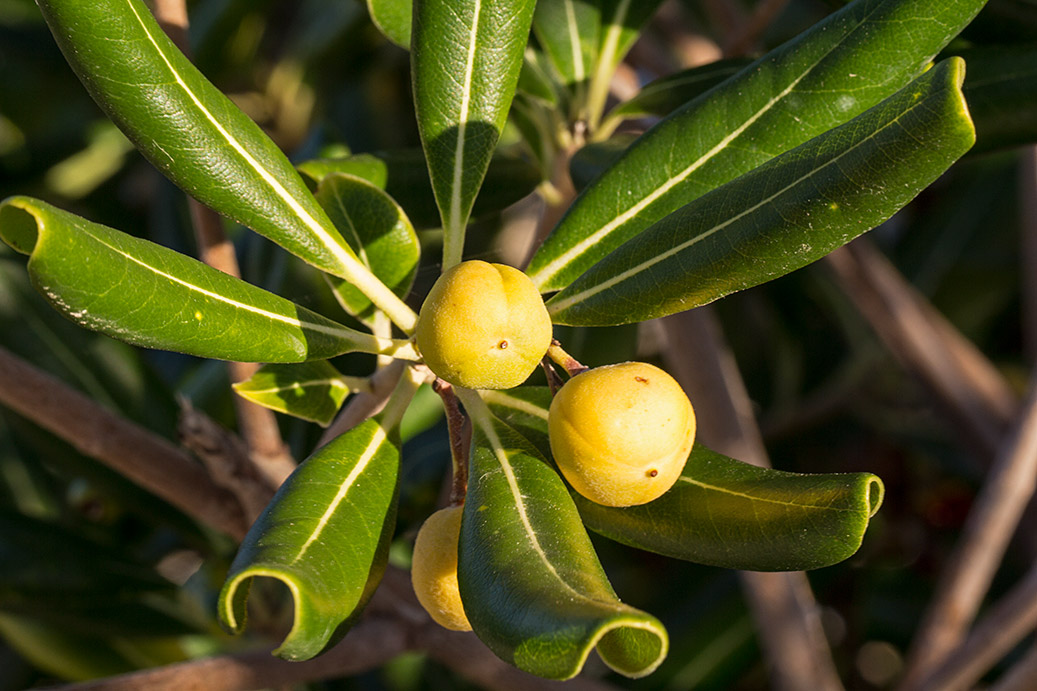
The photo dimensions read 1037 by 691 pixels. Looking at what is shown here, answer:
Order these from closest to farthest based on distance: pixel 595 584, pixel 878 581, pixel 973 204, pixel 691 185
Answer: pixel 595 584, pixel 691 185, pixel 878 581, pixel 973 204

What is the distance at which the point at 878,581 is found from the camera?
6.18ft

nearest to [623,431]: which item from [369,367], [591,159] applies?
[591,159]

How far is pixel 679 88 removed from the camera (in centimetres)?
114

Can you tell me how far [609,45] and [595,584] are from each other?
2.64 feet

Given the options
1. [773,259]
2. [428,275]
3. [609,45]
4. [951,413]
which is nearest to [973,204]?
[951,413]

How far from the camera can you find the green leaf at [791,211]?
599 millimetres

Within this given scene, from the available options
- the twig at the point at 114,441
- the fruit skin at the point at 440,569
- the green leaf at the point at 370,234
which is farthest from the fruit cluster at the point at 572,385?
the twig at the point at 114,441

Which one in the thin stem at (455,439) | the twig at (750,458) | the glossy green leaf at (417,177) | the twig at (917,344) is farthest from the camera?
the twig at (917,344)

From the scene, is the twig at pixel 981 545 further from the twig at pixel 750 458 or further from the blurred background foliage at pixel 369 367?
the blurred background foliage at pixel 369 367

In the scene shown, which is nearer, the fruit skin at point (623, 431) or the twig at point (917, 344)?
the fruit skin at point (623, 431)

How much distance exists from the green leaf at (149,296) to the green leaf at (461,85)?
0.54 feet

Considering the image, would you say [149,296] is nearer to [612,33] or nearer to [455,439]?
[455,439]

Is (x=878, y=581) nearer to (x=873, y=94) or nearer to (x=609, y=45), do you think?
(x=609, y=45)

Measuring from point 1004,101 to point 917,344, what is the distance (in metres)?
0.75
